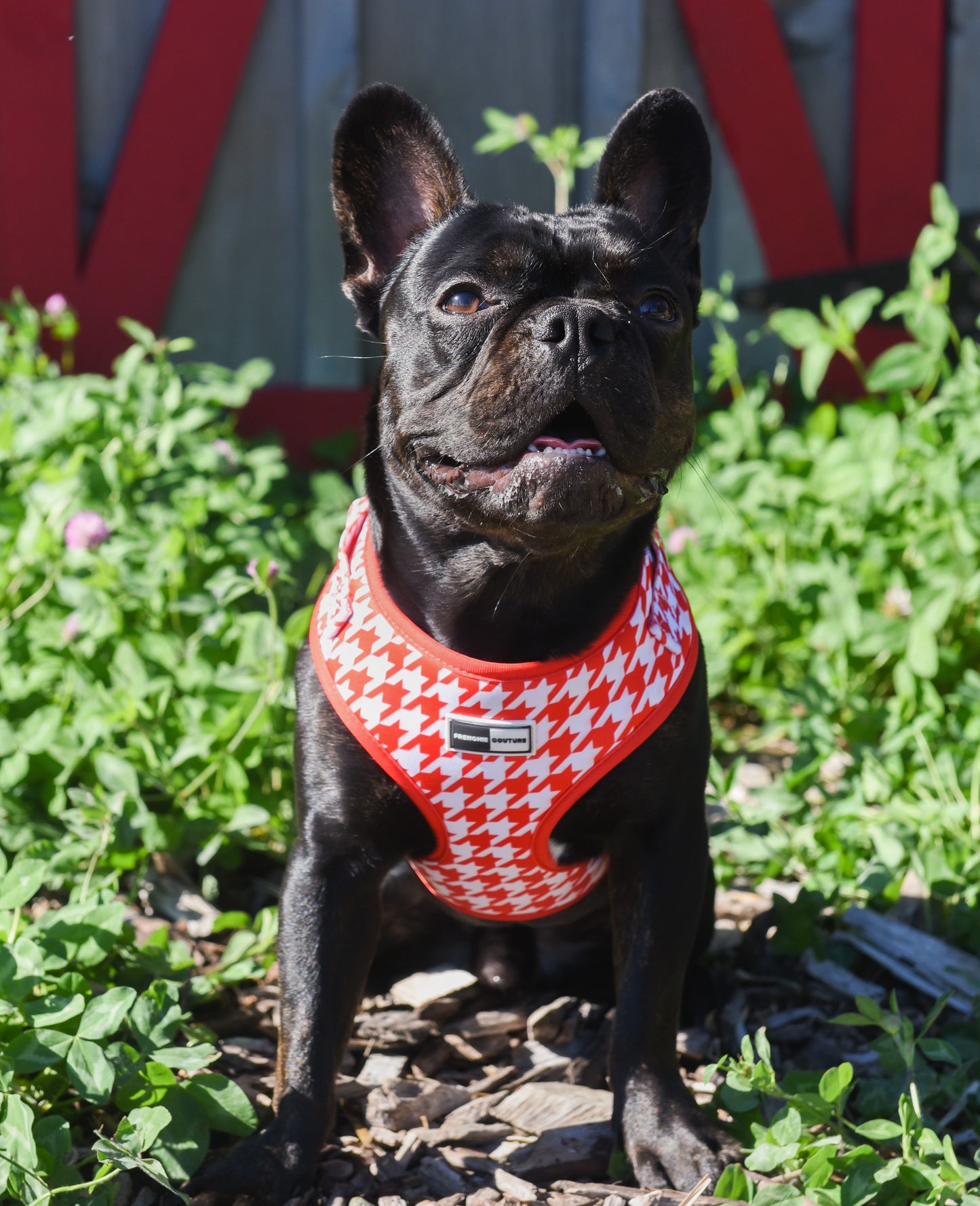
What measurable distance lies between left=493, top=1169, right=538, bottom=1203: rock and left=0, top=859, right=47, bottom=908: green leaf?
1000 mm

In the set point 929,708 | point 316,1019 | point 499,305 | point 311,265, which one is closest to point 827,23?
point 311,265

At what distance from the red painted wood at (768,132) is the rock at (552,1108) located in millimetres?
4280

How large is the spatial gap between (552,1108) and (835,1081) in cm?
68

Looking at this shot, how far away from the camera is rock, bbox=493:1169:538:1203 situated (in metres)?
2.30

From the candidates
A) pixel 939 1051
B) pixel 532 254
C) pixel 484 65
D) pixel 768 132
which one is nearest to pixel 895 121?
pixel 768 132

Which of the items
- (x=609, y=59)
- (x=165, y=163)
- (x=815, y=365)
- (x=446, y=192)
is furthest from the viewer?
(x=609, y=59)

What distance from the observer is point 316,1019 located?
235 cm

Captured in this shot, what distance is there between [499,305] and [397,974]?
156 cm

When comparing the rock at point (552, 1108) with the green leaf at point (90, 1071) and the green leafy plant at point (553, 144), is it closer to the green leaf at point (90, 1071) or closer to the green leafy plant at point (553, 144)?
the green leaf at point (90, 1071)

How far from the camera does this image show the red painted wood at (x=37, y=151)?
16.5ft

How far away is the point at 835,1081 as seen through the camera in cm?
212

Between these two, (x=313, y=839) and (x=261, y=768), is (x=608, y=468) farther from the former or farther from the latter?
(x=261, y=768)

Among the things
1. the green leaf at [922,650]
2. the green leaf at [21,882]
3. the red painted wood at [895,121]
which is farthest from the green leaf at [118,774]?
the red painted wood at [895,121]

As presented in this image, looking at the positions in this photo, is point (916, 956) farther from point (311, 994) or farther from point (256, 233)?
point (256, 233)
